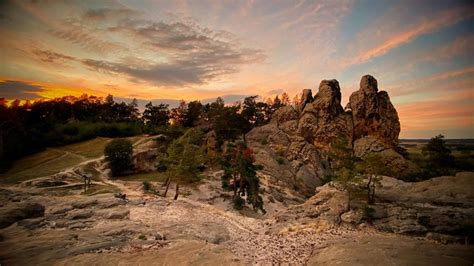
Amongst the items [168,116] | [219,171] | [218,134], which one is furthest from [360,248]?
[168,116]

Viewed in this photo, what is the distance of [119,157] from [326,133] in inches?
2334

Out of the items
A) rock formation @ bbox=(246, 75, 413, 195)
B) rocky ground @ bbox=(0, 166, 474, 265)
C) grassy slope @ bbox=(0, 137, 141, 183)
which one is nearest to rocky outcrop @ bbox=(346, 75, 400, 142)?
rock formation @ bbox=(246, 75, 413, 195)

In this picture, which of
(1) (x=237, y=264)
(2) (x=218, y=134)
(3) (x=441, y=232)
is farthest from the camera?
(2) (x=218, y=134)

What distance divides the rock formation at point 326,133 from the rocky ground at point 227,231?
31109 millimetres

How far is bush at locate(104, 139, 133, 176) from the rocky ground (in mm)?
18084

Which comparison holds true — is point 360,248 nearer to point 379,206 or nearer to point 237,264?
point 237,264

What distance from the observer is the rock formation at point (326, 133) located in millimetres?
72062

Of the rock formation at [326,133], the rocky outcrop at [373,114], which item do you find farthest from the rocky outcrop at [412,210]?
the rocky outcrop at [373,114]

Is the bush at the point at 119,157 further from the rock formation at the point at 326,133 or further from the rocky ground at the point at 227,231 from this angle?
the rock formation at the point at 326,133

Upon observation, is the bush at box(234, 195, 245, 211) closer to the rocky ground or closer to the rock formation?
the rocky ground

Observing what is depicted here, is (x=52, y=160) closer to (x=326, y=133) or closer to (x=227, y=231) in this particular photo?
(x=227, y=231)

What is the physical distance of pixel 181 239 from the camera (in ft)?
82.2

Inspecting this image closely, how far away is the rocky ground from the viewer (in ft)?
65.3

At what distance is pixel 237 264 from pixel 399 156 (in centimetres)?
6737
